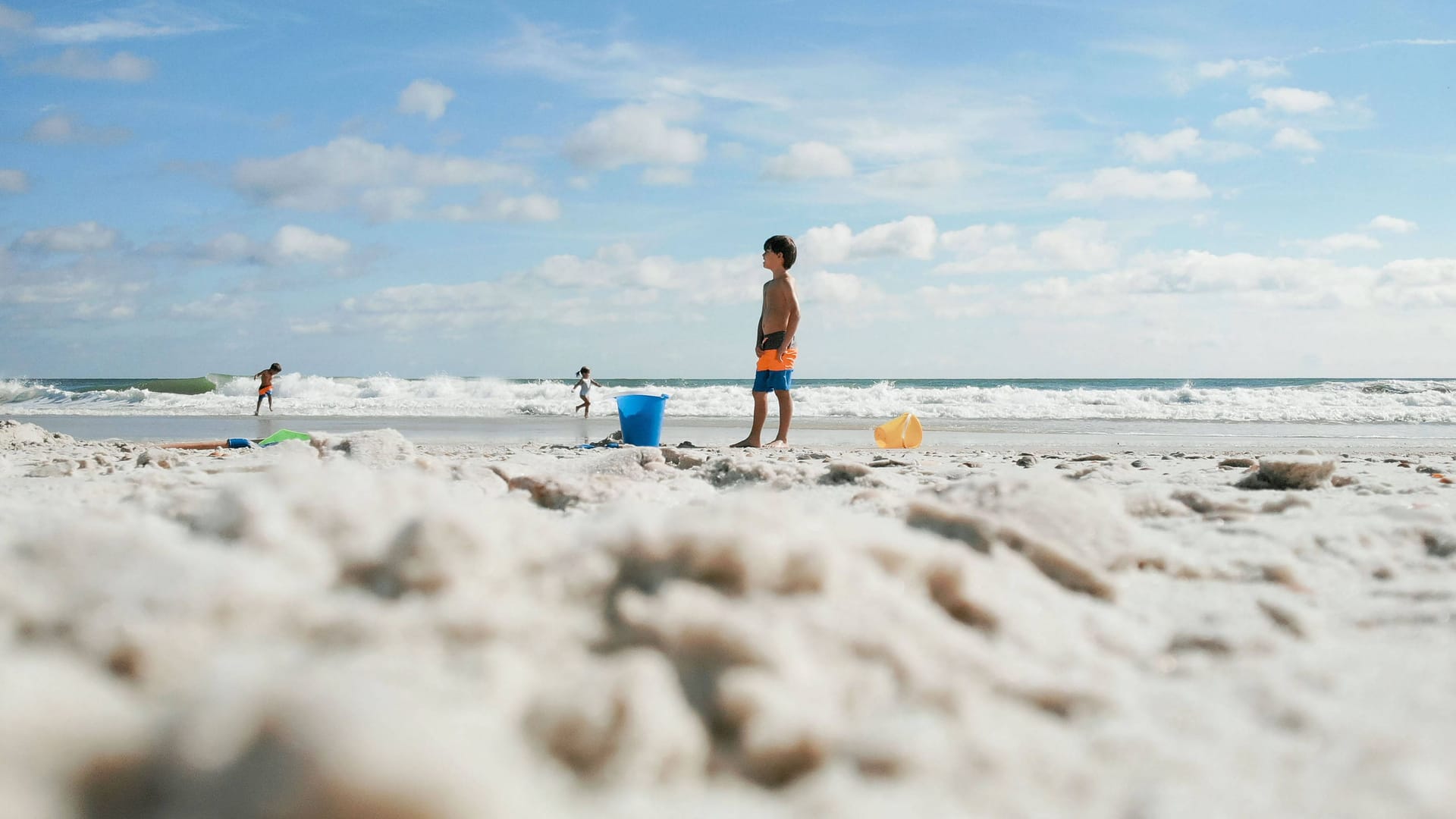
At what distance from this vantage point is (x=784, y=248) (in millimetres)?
6527

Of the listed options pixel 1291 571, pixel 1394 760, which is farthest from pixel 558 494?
pixel 1394 760

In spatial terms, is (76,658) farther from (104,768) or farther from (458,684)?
(458,684)

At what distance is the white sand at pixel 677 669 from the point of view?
0.83 metres

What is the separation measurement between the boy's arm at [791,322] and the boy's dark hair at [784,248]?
5.6 inches

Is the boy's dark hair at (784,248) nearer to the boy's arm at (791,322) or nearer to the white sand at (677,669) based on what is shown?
the boy's arm at (791,322)

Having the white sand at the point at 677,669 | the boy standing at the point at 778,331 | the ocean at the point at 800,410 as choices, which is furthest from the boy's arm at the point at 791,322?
the white sand at the point at 677,669

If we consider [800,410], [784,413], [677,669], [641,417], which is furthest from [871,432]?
[677,669]

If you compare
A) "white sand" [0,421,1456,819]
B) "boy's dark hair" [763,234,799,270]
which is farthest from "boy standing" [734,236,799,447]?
"white sand" [0,421,1456,819]

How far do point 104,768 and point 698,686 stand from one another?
0.58 m

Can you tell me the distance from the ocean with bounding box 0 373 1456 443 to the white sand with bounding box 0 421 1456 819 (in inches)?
282

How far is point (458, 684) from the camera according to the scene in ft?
3.11

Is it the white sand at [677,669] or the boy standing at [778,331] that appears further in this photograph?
the boy standing at [778,331]

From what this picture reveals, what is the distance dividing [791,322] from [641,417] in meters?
1.28

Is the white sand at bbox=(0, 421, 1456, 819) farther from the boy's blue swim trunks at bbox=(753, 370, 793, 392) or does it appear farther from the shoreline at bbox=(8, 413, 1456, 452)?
the shoreline at bbox=(8, 413, 1456, 452)
